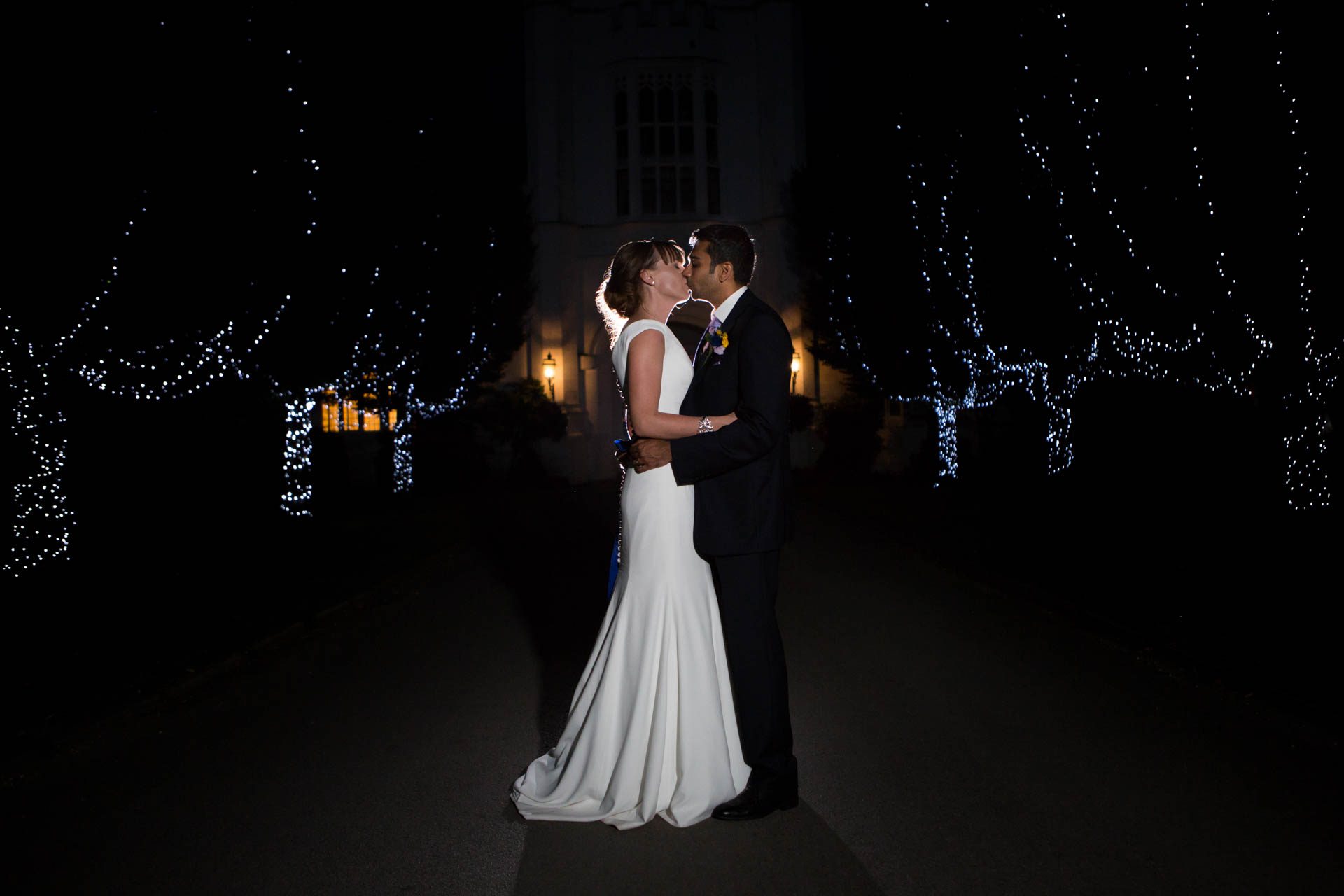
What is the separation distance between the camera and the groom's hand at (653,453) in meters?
4.28

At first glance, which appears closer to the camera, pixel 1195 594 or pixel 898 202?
pixel 1195 594

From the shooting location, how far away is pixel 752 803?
425 cm

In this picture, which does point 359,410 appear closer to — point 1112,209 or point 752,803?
point 1112,209

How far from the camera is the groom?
4.22m

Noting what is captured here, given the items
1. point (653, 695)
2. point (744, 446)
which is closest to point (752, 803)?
point (653, 695)

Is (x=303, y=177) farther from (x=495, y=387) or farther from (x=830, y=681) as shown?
(x=495, y=387)

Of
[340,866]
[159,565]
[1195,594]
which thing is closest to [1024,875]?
[340,866]

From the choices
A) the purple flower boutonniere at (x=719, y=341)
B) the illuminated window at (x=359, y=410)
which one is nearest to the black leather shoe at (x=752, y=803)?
the purple flower boutonniere at (x=719, y=341)

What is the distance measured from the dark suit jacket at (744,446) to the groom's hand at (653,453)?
0.10 ft

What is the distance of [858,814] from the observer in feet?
14.2

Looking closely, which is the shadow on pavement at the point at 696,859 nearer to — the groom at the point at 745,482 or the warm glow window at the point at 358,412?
the groom at the point at 745,482

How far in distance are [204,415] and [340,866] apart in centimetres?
1461

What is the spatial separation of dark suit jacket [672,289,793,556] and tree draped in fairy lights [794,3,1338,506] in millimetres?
8995

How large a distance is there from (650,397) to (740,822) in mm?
1654
